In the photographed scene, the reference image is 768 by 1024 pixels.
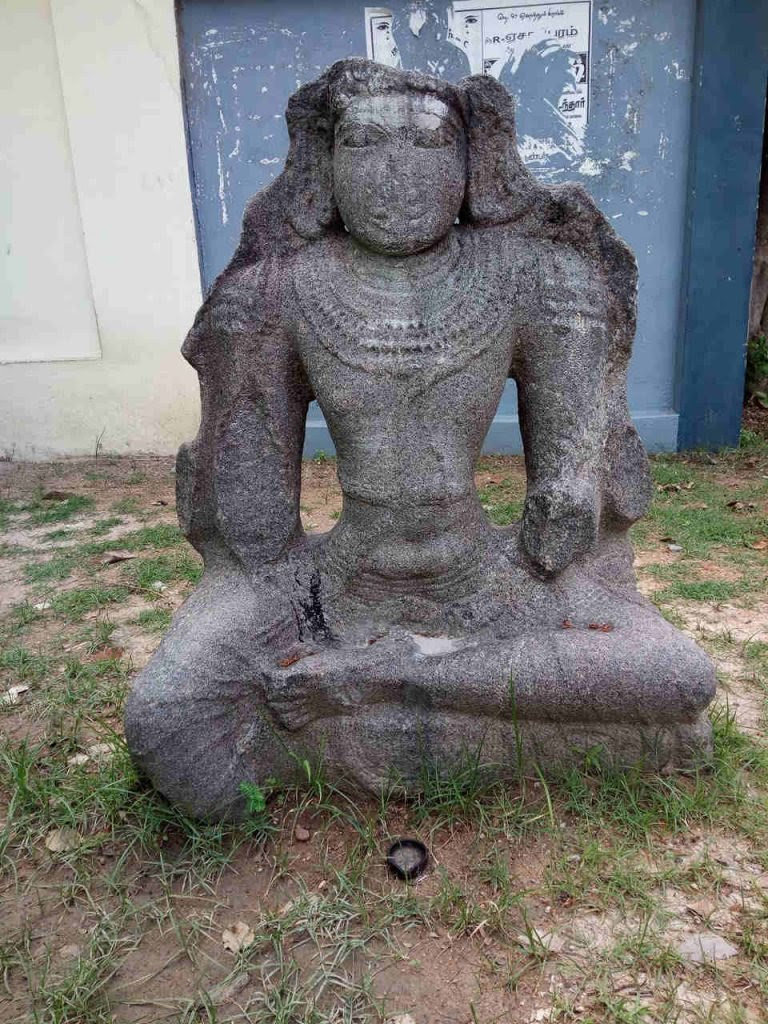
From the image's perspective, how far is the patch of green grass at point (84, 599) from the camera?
3721 mm

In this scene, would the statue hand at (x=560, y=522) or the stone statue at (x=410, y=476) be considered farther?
the statue hand at (x=560, y=522)

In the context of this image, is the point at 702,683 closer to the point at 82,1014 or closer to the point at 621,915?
the point at 621,915

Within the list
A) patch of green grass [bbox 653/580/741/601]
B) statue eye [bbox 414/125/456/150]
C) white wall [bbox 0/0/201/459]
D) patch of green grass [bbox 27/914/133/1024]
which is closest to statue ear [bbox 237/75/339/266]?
statue eye [bbox 414/125/456/150]

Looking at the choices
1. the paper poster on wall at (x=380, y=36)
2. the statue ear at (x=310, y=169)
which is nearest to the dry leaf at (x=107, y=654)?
the statue ear at (x=310, y=169)

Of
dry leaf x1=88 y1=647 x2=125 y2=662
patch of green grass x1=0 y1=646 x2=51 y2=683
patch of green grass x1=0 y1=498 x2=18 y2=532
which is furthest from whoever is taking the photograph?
patch of green grass x1=0 y1=498 x2=18 y2=532

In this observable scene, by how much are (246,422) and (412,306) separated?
21.4 inches

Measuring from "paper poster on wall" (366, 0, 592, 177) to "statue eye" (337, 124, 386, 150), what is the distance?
3.20 m

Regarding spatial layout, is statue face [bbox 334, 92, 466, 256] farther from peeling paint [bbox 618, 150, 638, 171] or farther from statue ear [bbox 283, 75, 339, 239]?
peeling paint [bbox 618, 150, 638, 171]

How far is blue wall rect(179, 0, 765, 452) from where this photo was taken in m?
4.99

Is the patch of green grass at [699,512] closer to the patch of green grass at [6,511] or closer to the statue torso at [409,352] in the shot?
the statue torso at [409,352]

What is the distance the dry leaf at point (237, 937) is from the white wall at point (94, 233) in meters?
4.28

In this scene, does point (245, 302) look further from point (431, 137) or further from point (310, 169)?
point (431, 137)

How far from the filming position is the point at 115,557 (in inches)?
A: 169

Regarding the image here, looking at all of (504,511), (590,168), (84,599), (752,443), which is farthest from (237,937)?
(752,443)
